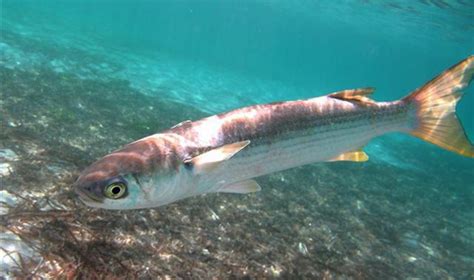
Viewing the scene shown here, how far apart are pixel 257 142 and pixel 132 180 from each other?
1.49m

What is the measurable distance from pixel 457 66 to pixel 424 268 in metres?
6.05

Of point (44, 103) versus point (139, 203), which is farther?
point (44, 103)

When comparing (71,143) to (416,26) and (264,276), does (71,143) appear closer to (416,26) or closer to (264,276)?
(264,276)

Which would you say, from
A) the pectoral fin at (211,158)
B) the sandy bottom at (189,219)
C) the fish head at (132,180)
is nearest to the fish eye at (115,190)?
the fish head at (132,180)

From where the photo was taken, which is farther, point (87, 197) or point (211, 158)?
point (211, 158)

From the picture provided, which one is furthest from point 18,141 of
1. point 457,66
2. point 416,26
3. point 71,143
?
point 416,26

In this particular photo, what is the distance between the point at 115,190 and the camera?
3.48m

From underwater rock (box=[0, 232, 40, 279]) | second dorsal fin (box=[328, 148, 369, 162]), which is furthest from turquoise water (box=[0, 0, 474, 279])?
second dorsal fin (box=[328, 148, 369, 162])

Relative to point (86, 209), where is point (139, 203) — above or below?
above

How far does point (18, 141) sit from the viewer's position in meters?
8.68

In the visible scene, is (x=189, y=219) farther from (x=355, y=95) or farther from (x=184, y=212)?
(x=355, y=95)

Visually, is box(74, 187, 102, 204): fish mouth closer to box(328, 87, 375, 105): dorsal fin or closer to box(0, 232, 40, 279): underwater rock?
box(0, 232, 40, 279): underwater rock

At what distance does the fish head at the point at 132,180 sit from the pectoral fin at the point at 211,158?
18 cm

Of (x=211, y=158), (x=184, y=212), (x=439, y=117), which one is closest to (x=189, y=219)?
(x=184, y=212)
